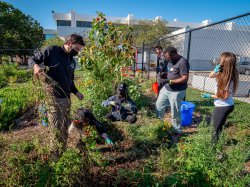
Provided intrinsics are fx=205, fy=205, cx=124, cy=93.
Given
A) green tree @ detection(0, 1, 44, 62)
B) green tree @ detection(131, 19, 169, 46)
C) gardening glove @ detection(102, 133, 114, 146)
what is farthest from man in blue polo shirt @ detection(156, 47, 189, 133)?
green tree @ detection(131, 19, 169, 46)

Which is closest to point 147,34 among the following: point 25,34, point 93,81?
point 25,34

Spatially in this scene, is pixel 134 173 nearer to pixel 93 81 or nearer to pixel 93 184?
pixel 93 184

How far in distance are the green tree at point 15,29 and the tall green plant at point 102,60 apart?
811 inches

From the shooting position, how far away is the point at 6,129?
4.38m

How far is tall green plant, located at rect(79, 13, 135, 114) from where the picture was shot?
5.02m

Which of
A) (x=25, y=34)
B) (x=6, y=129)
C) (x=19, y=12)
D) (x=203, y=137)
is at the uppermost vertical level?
(x=19, y=12)

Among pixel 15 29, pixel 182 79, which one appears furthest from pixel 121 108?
pixel 15 29

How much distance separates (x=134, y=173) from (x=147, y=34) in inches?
1175

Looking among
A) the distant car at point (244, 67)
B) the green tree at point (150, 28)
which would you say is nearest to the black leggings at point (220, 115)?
the distant car at point (244, 67)

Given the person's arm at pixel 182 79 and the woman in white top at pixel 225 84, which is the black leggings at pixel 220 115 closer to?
the woman in white top at pixel 225 84

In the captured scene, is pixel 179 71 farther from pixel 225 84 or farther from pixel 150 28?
pixel 150 28

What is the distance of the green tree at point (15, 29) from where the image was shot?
79.4ft

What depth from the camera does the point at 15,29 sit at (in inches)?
1022

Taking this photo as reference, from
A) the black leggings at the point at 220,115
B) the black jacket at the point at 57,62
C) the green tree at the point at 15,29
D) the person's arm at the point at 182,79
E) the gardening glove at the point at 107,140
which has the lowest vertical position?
the gardening glove at the point at 107,140
